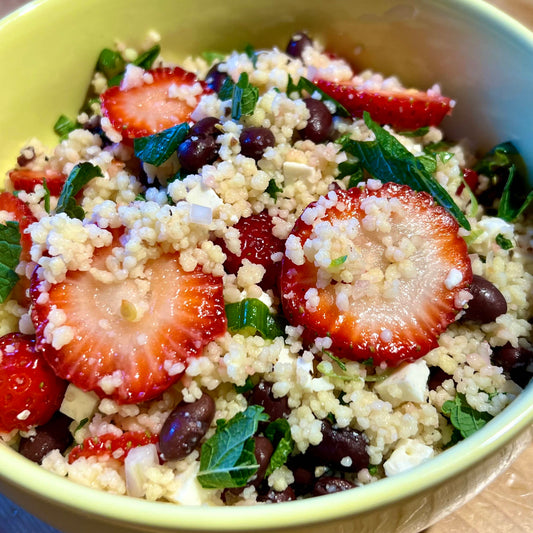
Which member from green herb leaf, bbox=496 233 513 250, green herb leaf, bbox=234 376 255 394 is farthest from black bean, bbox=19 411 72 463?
green herb leaf, bbox=496 233 513 250

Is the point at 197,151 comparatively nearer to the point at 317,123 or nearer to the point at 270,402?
the point at 317,123

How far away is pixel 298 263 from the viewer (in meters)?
0.96

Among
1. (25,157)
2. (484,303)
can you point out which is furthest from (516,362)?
(25,157)

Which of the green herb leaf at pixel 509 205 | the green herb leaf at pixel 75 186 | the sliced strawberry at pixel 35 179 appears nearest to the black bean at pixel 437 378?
the green herb leaf at pixel 509 205

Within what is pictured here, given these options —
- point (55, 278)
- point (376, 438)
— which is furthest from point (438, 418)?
Answer: point (55, 278)

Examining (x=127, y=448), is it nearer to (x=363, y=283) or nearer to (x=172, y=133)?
(x=363, y=283)

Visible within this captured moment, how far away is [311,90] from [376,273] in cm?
49

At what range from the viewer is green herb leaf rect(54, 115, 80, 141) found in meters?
1.36

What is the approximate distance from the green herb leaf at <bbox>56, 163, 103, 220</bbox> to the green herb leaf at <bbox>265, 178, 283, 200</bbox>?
33 centimetres

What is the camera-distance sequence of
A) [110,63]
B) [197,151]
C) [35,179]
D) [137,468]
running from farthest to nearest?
[110,63] < [35,179] < [197,151] < [137,468]

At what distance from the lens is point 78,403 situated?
0.92 meters

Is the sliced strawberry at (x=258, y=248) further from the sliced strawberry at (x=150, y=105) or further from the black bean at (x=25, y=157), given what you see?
the black bean at (x=25, y=157)

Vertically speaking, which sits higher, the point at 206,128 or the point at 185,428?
the point at 206,128

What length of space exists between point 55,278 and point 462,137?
37.3 inches
